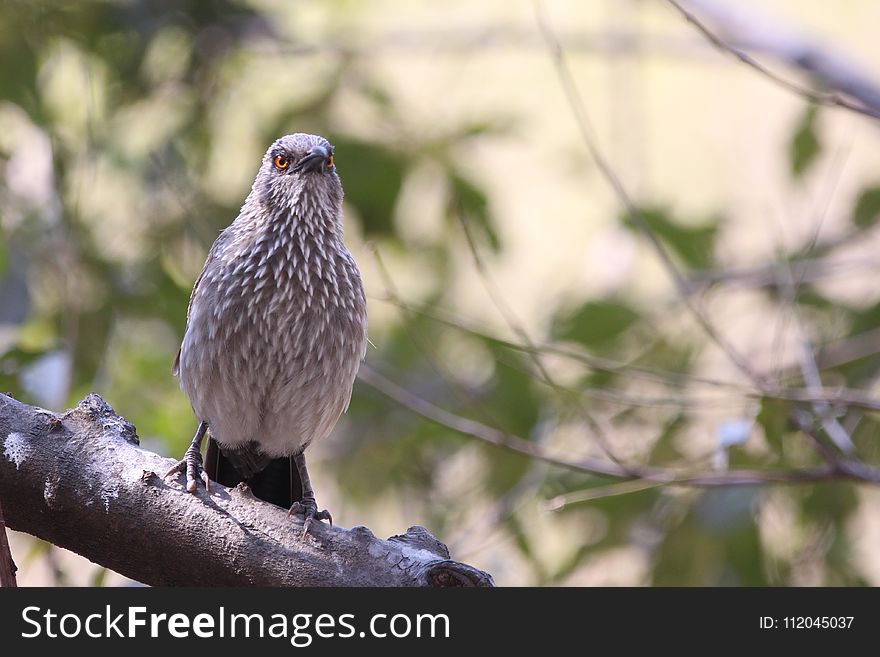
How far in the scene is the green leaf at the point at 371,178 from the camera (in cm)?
666

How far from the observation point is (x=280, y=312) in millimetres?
4094

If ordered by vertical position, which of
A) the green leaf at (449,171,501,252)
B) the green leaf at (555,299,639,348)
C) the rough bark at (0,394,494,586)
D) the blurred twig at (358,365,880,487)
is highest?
the green leaf at (449,171,501,252)

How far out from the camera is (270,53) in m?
8.04

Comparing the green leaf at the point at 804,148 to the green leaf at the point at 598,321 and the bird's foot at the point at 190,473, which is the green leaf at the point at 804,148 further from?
the bird's foot at the point at 190,473

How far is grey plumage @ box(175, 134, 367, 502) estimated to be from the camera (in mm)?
4090

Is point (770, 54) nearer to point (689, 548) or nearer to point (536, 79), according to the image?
Answer: point (689, 548)

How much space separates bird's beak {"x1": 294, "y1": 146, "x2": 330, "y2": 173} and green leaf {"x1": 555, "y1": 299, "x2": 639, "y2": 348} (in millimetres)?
3083

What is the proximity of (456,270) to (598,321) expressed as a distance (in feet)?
5.02

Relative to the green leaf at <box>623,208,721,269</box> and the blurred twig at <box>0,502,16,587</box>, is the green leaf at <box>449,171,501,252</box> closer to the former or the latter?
the green leaf at <box>623,208,721,269</box>

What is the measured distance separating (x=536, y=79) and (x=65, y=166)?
4993 millimetres

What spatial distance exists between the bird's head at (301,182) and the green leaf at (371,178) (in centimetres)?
230

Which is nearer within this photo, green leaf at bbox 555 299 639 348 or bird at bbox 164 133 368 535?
bird at bbox 164 133 368 535

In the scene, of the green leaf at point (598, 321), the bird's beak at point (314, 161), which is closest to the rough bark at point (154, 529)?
the bird's beak at point (314, 161)

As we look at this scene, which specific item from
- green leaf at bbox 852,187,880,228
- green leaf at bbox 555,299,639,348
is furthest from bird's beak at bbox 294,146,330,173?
green leaf at bbox 852,187,880,228
